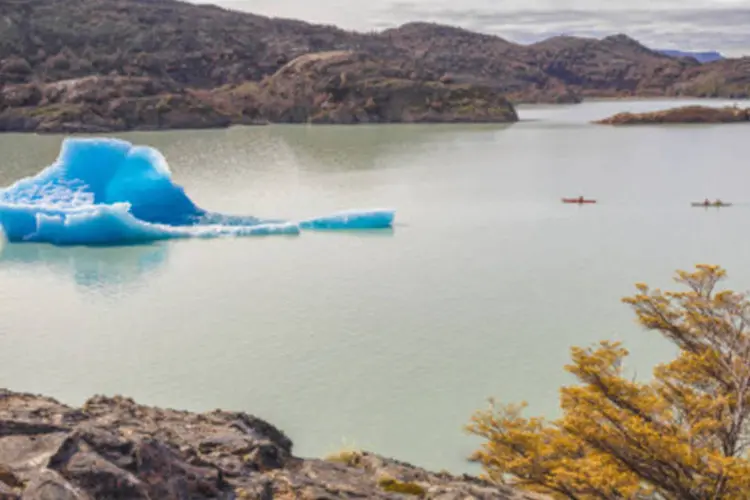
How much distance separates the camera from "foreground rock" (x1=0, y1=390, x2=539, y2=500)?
3023mm

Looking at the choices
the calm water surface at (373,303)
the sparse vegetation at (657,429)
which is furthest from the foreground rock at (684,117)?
the sparse vegetation at (657,429)

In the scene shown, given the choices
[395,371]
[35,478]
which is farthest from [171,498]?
[395,371]

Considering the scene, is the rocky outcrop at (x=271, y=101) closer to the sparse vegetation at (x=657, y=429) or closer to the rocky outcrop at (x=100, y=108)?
the rocky outcrop at (x=100, y=108)

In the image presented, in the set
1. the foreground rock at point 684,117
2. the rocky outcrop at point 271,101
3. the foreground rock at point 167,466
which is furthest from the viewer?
the foreground rock at point 684,117

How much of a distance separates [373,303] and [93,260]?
562 cm

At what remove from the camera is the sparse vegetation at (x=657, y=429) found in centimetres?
427

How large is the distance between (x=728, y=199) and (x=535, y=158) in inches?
434

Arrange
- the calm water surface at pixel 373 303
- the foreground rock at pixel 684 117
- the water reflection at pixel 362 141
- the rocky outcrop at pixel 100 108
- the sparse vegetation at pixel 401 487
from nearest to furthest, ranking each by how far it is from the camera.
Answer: the sparse vegetation at pixel 401 487 < the calm water surface at pixel 373 303 < the water reflection at pixel 362 141 < the rocky outcrop at pixel 100 108 < the foreground rock at pixel 684 117

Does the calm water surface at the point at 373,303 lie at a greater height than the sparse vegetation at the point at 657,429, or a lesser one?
lesser

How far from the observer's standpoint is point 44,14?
75062mm

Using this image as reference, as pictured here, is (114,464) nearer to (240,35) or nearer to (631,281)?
(631,281)

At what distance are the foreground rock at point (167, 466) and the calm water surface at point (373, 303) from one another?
2.01m

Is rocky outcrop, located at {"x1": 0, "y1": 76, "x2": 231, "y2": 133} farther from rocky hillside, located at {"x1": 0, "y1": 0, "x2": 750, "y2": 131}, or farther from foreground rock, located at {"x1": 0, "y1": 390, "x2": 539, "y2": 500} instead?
foreground rock, located at {"x1": 0, "y1": 390, "x2": 539, "y2": 500}

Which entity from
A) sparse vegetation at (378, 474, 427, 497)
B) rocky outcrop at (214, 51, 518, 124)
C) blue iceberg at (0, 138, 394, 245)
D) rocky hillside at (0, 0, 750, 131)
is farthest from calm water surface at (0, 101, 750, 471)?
rocky outcrop at (214, 51, 518, 124)
